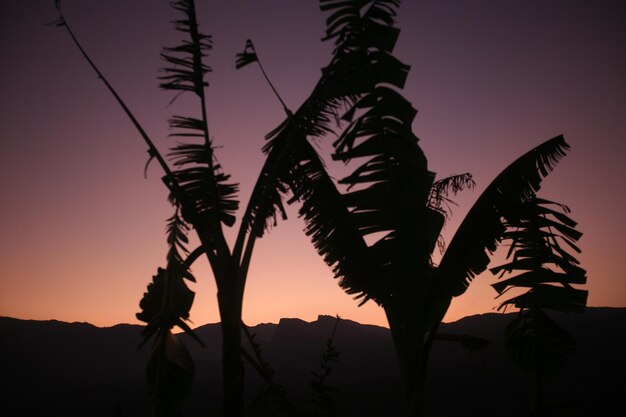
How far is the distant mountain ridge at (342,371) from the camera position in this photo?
50.9m

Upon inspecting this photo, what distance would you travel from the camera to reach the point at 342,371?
80.2 metres

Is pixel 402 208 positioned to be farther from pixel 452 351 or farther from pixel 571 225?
pixel 452 351

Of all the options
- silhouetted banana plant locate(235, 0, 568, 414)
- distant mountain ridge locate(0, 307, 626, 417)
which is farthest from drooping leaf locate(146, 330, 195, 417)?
distant mountain ridge locate(0, 307, 626, 417)

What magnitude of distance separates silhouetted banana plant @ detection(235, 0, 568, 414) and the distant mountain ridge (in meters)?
12.8

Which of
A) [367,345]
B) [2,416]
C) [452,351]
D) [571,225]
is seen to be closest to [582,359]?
[452,351]

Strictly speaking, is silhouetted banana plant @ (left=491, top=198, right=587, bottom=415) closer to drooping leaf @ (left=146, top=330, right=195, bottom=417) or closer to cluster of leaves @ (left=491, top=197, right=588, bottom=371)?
cluster of leaves @ (left=491, top=197, right=588, bottom=371)

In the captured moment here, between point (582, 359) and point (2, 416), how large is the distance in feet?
326

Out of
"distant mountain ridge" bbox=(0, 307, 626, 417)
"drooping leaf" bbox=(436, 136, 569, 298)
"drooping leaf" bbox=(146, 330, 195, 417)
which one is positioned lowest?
"distant mountain ridge" bbox=(0, 307, 626, 417)

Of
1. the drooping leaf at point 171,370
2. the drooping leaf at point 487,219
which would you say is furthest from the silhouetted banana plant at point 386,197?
the drooping leaf at point 171,370

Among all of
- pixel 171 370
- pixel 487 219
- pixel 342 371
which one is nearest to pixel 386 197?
pixel 487 219

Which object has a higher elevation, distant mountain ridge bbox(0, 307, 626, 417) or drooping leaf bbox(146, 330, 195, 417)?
drooping leaf bbox(146, 330, 195, 417)

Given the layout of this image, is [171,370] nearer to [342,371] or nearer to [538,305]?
[538,305]

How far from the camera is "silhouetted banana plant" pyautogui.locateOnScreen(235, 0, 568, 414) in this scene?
128 inches

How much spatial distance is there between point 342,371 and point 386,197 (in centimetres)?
8462
